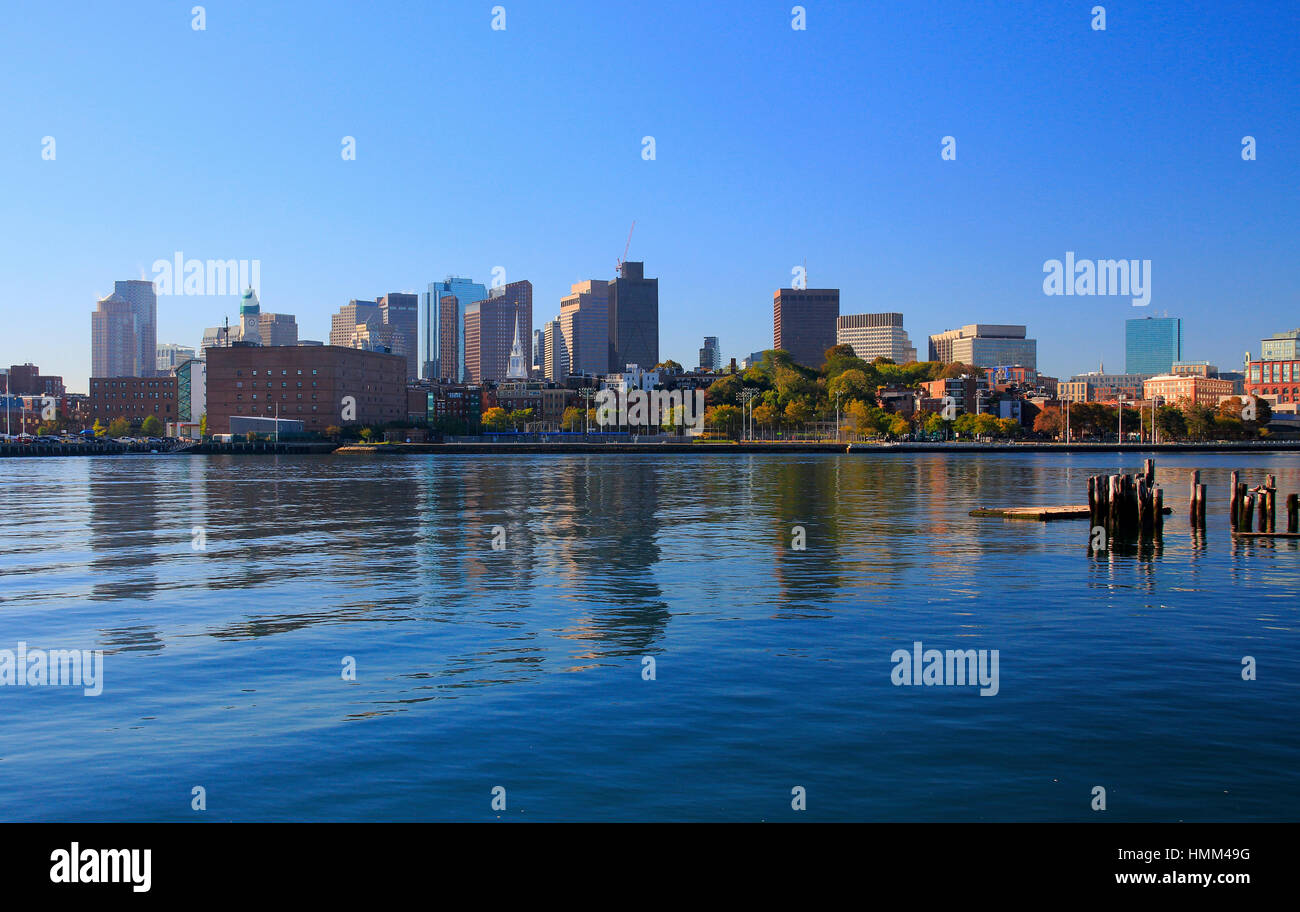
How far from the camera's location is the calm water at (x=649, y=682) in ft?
44.7

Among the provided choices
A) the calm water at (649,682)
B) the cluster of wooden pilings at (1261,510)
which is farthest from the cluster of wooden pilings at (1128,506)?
the cluster of wooden pilings at (1261,510)

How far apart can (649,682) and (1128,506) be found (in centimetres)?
3652

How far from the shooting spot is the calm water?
44.7ft

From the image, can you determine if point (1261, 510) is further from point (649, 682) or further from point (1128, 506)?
point (649, 682)

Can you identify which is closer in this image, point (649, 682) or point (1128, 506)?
point (649, 682)

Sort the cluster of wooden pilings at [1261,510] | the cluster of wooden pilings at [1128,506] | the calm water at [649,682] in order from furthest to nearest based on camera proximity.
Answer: the cluster of wooden pilings at [1261,510]
the cluster of wooden pilings at [1128,506]
the calm water at [649,682]

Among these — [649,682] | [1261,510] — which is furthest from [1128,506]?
[649,682]

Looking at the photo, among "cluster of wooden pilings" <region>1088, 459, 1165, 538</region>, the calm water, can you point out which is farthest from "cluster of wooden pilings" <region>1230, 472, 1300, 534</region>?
the calm water

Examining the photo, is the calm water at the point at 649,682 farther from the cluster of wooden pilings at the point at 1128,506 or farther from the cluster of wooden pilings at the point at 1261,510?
the cluster of wooden pilings at the point at 1261,510

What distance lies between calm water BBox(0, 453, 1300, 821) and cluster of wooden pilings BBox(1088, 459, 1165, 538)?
2.96 meters

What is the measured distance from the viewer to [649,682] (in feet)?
63.1

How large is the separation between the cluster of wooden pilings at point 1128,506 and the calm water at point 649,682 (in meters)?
2.96
